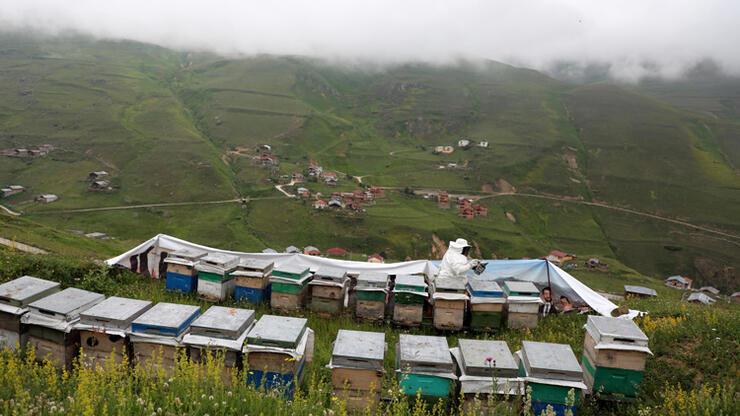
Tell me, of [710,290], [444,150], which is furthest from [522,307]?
[444,150]

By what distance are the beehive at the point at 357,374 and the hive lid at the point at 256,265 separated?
500 cm

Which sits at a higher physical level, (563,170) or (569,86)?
(569,86)

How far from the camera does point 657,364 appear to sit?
347 inches

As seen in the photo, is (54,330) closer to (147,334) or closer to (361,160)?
(147,334)

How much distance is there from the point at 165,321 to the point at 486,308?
684 centimetres

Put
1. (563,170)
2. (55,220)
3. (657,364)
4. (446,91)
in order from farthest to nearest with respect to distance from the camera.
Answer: (446,91)
(563,170)
(55,220)
(657,364)

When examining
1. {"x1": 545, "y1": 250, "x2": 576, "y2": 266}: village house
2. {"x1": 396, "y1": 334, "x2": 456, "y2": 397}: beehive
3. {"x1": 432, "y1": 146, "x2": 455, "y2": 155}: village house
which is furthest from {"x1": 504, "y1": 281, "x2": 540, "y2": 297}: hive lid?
{"x1": 432, "y1": 146, "x2": 455, "y2": 155}: village house

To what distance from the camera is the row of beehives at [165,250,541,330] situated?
10859mm

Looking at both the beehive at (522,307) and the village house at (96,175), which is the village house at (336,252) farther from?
the beehive at (522,307)

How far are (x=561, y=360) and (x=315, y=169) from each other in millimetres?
86196

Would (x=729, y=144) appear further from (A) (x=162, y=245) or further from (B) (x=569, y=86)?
(A) (x=162, y=245)

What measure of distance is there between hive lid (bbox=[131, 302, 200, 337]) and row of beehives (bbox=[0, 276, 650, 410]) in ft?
0.05

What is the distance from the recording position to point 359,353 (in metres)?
6.82

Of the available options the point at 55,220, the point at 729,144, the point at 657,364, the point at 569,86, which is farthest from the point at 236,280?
the point at 569,86
